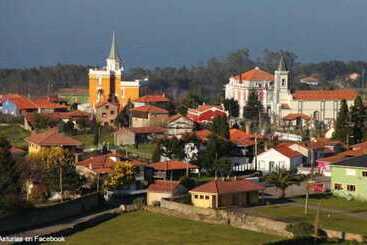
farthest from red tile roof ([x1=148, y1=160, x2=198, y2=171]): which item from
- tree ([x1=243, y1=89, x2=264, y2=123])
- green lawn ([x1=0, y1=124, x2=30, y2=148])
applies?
tree ([x1=243, y1=89, x2=264, y2=123])

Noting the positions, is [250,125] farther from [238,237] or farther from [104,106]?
[238,237]

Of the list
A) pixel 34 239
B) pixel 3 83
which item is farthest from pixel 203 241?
pixel 3 83

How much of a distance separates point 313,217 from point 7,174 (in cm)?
813

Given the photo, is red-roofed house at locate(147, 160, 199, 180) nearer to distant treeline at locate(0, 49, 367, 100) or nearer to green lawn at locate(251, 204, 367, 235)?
green lawn at locate(251, 204, 367, 235)

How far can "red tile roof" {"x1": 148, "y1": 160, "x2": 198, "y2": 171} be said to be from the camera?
30909 millimetres

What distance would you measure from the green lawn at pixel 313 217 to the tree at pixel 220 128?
13.7 m

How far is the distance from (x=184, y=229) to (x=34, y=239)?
3.37m

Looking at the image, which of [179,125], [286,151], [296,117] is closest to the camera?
[286,151]

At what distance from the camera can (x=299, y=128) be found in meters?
46.7

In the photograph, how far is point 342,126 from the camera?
129 feet

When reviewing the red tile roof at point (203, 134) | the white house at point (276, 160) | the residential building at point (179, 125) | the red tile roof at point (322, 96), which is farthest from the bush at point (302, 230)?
the red tile roof at point (322, 96)

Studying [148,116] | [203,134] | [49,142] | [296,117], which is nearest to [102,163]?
[49,142]

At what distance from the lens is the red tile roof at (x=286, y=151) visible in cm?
3419

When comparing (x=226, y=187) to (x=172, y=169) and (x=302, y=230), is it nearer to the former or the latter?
(x=302, y=230)
